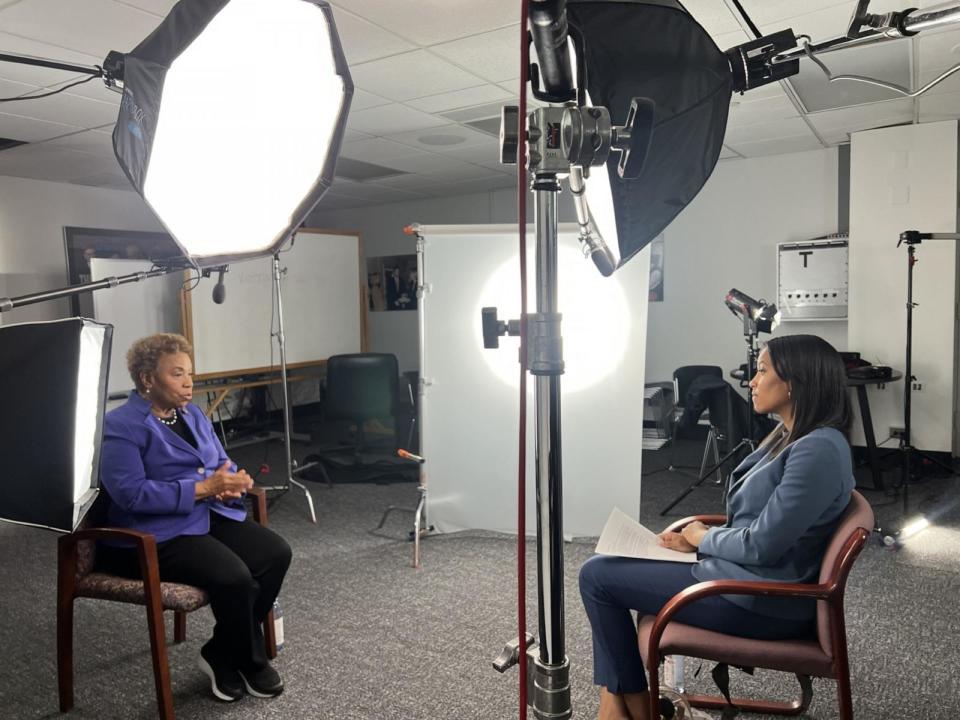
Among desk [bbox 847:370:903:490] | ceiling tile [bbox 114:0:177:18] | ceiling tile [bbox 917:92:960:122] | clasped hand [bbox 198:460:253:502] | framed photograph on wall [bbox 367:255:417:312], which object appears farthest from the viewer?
framed photograph on wall [bbox 367:255:417:312]

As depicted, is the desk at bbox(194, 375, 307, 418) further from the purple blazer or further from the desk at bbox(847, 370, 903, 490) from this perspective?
the desk at bbox(847, 370, 903, 490)

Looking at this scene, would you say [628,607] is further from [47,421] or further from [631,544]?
[47,421]

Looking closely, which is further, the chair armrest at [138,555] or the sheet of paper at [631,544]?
the chair armrest at [138,555]

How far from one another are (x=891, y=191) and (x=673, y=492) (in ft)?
8.03

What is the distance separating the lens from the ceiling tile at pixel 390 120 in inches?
159

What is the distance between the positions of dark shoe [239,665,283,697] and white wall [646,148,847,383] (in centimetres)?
445

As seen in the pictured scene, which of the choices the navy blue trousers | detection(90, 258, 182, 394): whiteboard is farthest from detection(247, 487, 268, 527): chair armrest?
detection(90, 258, 182, 394): whiteboard

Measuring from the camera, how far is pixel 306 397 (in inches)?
295

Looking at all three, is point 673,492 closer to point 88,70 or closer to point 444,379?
point 444,379

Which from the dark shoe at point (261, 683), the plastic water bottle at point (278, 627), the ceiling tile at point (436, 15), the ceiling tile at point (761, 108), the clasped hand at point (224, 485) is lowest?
the dark shoe at point (261, 683)

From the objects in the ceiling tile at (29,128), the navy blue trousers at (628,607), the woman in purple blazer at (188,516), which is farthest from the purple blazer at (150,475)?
the ceiling tile at (29,128)

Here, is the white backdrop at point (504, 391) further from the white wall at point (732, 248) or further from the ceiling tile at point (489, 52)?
the white wall at point (732, 248)

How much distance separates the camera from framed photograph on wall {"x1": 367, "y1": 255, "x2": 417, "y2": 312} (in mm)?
7617

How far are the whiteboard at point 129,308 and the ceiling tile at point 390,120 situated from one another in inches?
75.7
